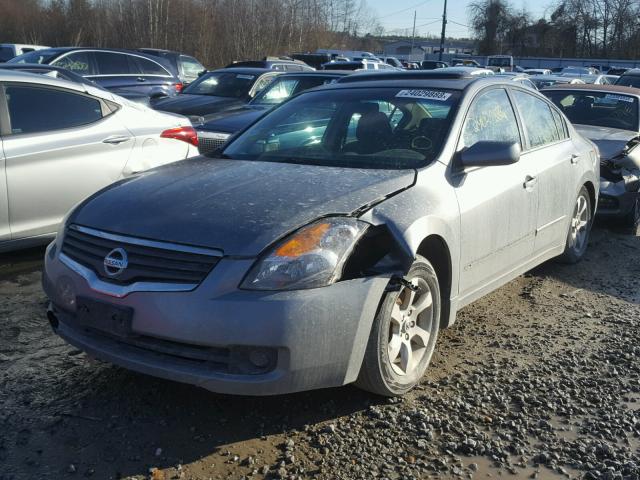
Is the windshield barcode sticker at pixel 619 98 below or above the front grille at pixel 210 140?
above

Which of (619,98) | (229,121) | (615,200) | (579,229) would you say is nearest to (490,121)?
(579,229)

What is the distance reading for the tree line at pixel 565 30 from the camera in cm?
7750

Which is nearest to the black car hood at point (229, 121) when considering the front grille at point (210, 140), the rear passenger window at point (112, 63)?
the front grille at point (210, 140)

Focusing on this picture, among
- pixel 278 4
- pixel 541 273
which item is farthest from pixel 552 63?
pixel 541 273

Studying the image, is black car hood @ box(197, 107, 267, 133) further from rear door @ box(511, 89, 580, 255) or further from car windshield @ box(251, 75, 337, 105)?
rear door @ box(511, 89, 580, 255)

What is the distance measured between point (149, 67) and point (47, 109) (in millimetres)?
10056

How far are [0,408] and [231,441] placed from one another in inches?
46.1

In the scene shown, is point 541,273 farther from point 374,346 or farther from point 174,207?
point 174,207

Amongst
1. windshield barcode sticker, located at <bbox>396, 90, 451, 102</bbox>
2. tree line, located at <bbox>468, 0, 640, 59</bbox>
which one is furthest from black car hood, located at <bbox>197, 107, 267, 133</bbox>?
tree line, located at <bbox>468, 0, 640, 59</bbox>

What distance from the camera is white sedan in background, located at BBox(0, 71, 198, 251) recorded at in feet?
17.1

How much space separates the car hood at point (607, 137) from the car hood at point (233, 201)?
183 inches

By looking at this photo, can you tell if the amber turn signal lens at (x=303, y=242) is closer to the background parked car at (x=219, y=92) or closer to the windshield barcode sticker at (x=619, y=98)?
the windshield barcode sticker at (x=619, y=98)

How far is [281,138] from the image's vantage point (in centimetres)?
453

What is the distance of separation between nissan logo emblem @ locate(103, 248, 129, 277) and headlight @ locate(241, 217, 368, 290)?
1.98 feet
